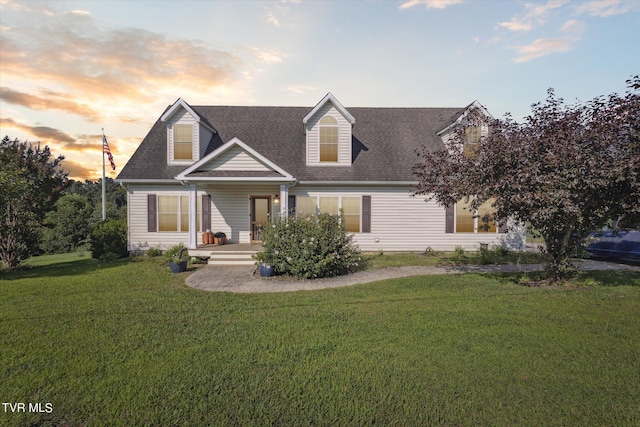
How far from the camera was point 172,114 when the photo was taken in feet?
49.5

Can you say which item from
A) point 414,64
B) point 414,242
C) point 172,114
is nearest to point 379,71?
point 414,64

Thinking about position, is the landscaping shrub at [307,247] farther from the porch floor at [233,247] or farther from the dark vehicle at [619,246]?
the dark vehicle at [619,246]

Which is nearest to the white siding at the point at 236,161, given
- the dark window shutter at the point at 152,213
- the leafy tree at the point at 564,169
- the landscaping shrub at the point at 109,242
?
the dark window shutter at the point at 152,213

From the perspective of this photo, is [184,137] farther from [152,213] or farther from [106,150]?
[106,150]

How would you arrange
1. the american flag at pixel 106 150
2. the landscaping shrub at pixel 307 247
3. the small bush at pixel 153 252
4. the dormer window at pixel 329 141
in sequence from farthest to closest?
the american flag at pixel 106 150 < the dormer window at pixel 329 141 < the small bush at pixel 153 252 < the landscaping shrub at pixel 307 247

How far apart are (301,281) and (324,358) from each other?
→ 17.3 ft

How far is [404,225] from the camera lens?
1521cm

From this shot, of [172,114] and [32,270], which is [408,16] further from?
[32,270]

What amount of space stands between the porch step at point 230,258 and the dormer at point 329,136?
542 centimetres

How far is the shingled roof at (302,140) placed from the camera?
15.0 meters

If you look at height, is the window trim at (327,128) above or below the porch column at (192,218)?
above

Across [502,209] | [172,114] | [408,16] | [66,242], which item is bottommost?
[66,242]

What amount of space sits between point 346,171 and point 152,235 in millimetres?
9317

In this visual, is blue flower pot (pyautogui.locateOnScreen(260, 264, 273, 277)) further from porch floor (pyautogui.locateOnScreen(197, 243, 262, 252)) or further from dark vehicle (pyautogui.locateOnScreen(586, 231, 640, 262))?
dark vehicle (pyautogui.locateOnScreen(586, 231, 640, 262))
